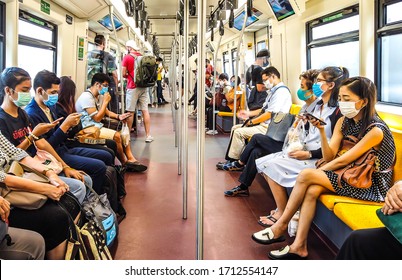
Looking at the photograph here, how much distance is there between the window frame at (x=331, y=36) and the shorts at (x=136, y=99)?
2.66 m

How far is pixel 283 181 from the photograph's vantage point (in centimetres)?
273

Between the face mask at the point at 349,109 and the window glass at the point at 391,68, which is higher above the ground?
the window glass at the point at 391,68

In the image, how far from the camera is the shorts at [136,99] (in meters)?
6.00

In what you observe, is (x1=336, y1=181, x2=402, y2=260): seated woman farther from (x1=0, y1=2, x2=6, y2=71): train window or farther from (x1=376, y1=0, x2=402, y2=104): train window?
(x1=0, y1=2, x2=6, y2=71): train window

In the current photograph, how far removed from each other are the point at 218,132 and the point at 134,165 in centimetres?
381

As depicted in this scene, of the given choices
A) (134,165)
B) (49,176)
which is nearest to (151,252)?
(49,176)

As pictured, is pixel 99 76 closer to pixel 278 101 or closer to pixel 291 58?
pixel 278 101

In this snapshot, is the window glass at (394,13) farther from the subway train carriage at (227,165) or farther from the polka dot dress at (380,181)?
the polka dot dress at (380,181)

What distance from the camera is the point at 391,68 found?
11.9ft

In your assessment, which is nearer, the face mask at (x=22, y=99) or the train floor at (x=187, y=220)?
the face mask at (x=22, y=99)

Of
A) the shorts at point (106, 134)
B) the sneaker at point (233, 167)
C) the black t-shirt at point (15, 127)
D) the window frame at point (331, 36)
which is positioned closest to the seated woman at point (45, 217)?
the black t-shirt at point (15, 127)

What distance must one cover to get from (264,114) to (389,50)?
4.77ft

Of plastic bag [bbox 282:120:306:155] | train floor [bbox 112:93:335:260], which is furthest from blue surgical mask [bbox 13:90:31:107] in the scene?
plastic bag [bbox 282:120:306:155]

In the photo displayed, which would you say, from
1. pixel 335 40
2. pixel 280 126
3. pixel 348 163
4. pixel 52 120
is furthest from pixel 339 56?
pixel 52 120
